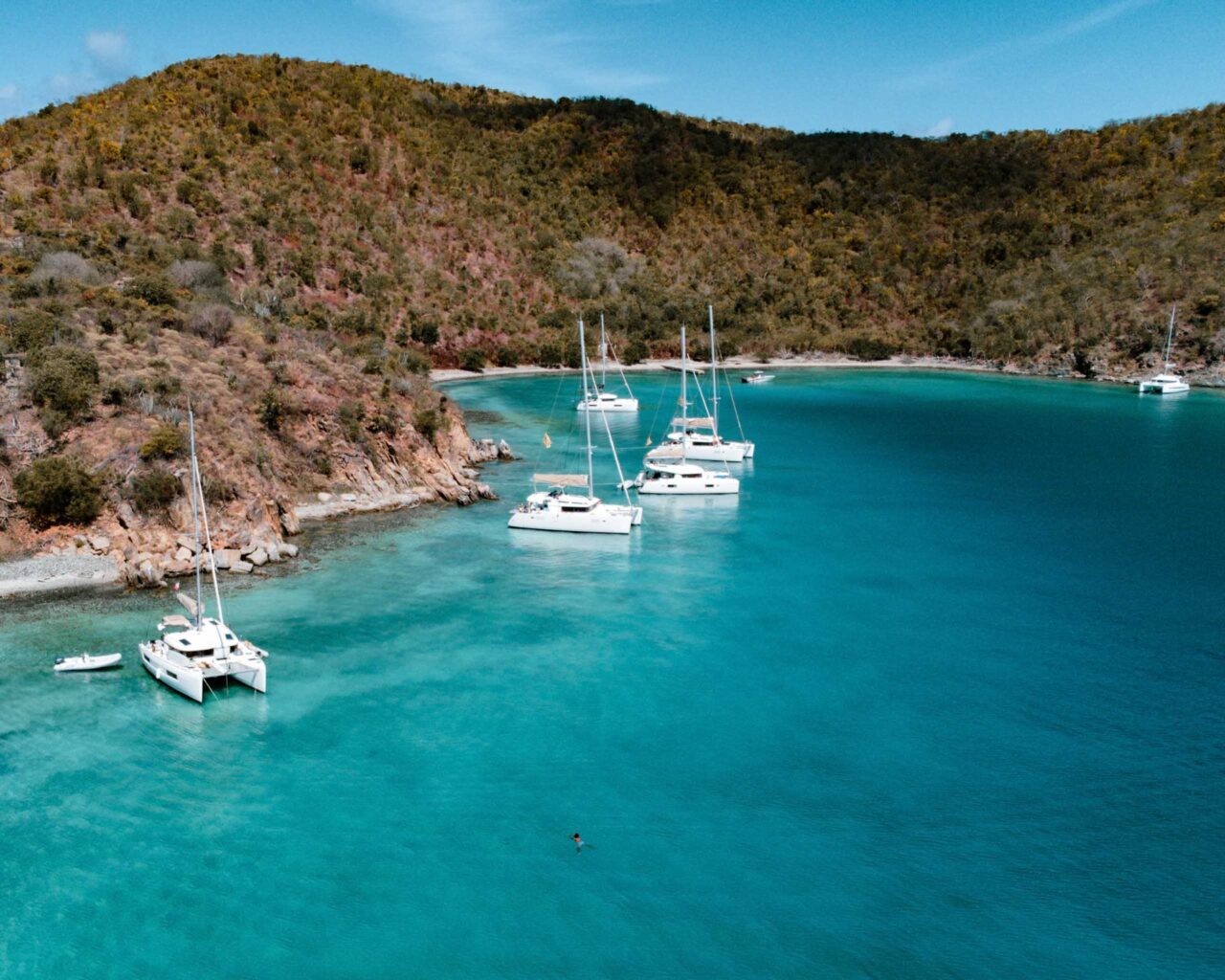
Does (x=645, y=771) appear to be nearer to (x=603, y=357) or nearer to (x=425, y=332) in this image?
(x=603, y=357)

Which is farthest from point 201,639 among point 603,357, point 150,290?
point 150,290

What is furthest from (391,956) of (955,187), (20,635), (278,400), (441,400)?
(955,187)

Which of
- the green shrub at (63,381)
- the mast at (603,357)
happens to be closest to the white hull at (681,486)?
the mast at (603,357)

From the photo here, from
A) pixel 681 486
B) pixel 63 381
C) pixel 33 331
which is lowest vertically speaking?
pixel 681 486

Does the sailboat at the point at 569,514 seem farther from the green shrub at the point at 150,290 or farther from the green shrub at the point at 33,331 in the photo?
the green shrub at the point at 150,290

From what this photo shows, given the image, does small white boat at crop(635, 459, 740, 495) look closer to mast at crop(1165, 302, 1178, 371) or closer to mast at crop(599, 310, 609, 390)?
mast at crop(599, 310, 609, 390)

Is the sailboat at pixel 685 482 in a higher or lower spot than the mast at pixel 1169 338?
lower
